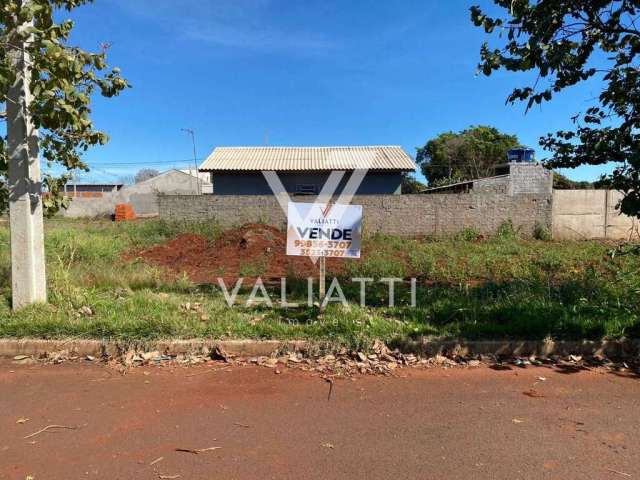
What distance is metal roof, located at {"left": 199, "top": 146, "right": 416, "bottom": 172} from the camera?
2145 cm

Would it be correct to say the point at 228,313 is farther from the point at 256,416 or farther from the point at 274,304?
the point at 256,416

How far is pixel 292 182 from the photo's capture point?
870 inches

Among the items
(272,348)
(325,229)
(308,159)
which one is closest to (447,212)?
(325,229)

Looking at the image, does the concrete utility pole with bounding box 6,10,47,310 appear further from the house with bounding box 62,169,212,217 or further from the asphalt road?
the house with bounding box 62,169,212,217

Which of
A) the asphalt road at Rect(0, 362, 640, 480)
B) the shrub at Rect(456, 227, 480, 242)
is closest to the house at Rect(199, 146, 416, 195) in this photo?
the shrub at Rect(456, 227, 480, 242)

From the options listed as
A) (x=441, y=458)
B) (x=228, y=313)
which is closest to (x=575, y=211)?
(x=228, y=313)

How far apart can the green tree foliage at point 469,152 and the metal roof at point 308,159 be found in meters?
18.0

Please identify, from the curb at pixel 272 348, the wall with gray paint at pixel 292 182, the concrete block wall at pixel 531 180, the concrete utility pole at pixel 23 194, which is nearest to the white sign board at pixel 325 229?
the curb at pixel 272 348

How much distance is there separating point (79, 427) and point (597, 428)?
368cm

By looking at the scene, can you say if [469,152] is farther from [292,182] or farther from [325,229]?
[325,229]

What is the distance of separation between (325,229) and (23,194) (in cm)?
361

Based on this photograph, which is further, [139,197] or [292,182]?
[139,197]

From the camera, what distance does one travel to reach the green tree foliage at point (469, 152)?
40.9 metres

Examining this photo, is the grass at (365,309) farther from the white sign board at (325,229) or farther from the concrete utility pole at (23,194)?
the white sign board at (325,229)
